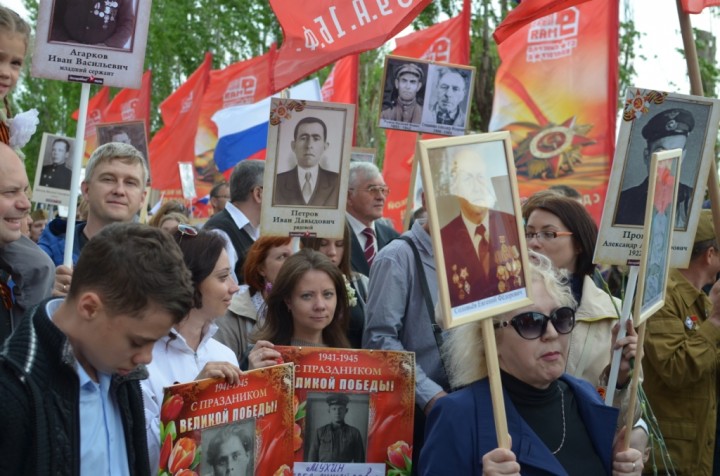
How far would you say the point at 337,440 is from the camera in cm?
455

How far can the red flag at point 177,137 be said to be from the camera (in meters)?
20.0

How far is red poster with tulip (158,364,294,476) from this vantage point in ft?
12.4

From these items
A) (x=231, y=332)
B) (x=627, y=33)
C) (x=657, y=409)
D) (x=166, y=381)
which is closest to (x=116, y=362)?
(x=166, y=381)

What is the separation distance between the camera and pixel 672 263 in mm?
5117

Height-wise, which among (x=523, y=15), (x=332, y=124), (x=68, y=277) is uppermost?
(x=523, y=15)

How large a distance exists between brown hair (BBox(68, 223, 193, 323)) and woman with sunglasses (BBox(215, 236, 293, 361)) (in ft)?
7.69

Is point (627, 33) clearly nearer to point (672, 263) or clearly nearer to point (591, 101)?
point (591, 101)

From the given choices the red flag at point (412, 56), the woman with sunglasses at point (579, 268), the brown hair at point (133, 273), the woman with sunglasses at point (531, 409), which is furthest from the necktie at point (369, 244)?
the red flag at point (412, 56)

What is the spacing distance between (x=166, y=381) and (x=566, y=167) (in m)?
7.56

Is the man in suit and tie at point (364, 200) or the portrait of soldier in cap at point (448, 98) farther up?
the portrait of soldier in cap at point (448, 98)

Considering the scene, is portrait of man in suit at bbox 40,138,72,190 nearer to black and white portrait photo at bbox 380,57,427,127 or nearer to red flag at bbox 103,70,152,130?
black and white portrait photo at bbox 380,57,427,127

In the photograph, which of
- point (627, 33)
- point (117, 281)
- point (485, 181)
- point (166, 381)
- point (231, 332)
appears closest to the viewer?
point (117, 281)

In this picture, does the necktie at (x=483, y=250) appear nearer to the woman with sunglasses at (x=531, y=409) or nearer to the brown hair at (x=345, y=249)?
the woman with sunglasses at (x=531, y=409)

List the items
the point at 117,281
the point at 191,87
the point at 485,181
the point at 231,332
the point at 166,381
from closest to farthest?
the point at 117,281 < the point at 485,181 < the point at 166,381 < the point at 231,332 < the point at 191,87
